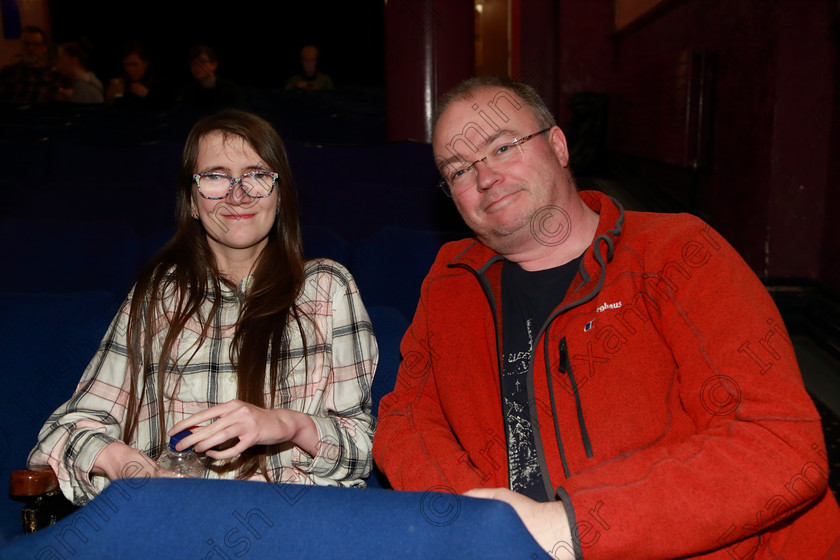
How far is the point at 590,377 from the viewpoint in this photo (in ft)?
3.52

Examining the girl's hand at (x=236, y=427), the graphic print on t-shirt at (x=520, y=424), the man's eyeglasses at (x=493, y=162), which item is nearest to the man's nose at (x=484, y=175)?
the man's eyeglasses at (x=493, y=162)

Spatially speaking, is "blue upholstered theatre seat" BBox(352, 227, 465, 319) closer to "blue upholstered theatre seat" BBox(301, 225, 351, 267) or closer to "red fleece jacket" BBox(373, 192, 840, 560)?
"blue upholstered theatre seat" BBox(301, 225, 351, 267)

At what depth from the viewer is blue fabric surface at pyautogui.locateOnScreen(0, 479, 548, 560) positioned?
0.59 metres

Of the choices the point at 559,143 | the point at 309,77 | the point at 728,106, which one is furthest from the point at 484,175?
the point at 309,77

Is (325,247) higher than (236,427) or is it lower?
higher

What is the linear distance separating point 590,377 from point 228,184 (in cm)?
82

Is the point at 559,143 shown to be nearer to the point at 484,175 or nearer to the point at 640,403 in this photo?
the point at 484,175

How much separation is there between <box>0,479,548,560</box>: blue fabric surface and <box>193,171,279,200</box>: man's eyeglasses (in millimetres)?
846

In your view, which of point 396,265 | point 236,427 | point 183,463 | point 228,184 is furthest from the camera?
point 396,265

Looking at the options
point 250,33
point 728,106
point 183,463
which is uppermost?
point 250,33

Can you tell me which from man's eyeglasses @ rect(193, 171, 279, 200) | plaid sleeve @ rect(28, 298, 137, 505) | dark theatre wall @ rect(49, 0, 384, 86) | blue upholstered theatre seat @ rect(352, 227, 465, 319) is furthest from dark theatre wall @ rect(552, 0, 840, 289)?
dark theatre wall @ rect(49, 0, 384, 86)

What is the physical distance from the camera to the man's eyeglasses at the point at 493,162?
129 centimetres

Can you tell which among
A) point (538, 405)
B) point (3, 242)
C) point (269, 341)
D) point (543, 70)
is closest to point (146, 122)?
point (3, 242)

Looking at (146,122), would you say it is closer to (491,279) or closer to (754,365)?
(491,279)
